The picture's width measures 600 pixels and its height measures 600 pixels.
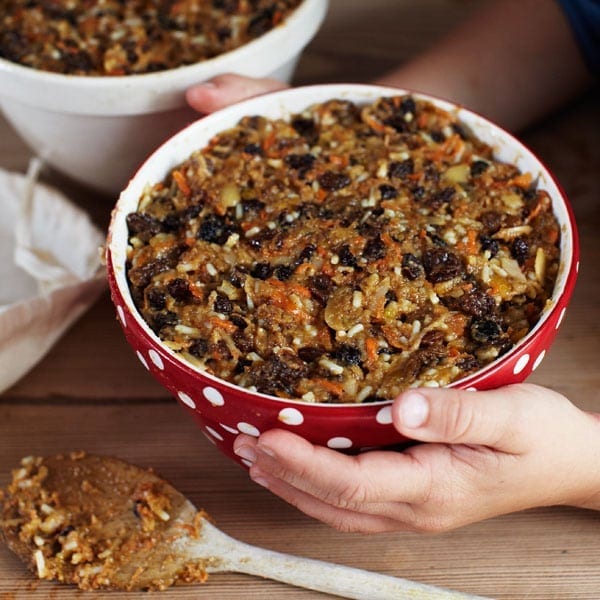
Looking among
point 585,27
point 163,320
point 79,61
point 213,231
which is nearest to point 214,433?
point 163,320

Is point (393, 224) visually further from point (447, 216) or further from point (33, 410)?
point (33, 410)

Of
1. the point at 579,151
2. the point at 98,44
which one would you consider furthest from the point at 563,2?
the point at 98,44

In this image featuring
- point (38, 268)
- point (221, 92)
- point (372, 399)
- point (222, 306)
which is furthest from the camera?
point (38, 268)

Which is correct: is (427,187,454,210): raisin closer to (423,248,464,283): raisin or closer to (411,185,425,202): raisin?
(411,185,425,202): raisin

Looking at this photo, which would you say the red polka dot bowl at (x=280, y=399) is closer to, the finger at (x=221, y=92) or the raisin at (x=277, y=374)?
the raisin at (x=277, y=374)

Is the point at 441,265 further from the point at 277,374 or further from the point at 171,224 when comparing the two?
the point at 171,224

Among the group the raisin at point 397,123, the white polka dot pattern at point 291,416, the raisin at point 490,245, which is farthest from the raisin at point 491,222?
the white polka dot pattern at point 291,416
